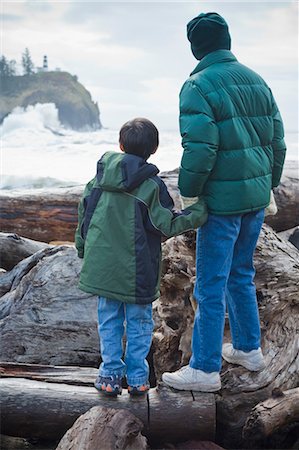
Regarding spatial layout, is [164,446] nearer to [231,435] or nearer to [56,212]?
[231,435]

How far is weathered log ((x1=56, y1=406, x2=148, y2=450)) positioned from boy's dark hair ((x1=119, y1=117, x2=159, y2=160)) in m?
1.42

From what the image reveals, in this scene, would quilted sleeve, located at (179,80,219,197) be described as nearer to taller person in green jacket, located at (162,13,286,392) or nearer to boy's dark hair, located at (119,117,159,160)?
taller person in green jacket, located at (162,13,286,392)

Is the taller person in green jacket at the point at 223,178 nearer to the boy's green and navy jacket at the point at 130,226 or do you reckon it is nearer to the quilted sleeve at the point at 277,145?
the quilted sleeve at the point at 277,145

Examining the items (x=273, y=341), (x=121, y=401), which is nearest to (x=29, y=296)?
(x=121, y=401)

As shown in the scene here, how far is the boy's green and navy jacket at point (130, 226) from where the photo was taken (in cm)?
349

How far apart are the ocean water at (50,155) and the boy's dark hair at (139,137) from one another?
7193 millimetres

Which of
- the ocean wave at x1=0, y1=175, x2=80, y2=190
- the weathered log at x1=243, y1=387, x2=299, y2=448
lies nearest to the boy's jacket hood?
the weathered log at x1=243, y1=387, x2=299, y2=448

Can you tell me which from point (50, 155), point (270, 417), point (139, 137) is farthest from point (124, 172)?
point (50, 155)

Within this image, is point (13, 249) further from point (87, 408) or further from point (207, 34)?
point (207, 34)

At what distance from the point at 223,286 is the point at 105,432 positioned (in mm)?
1051

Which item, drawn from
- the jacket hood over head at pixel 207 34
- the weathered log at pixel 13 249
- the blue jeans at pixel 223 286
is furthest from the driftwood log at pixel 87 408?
the weathered log at pixel 13 249

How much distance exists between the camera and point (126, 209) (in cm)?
352

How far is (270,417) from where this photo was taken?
3.61 metres

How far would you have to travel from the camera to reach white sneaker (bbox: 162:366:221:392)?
3.77m
